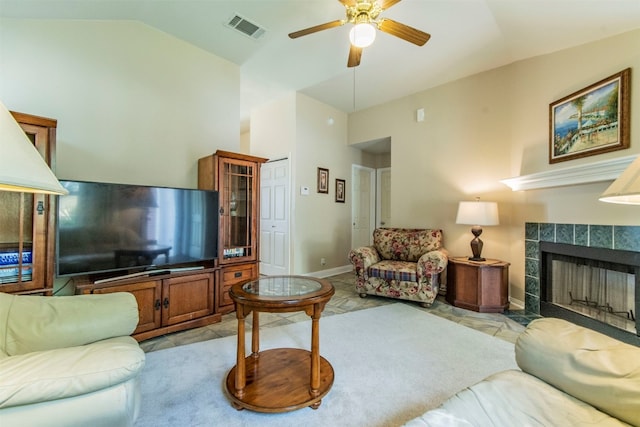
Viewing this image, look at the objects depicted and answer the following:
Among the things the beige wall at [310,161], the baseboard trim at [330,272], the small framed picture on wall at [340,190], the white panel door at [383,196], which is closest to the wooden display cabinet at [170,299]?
the beige wall at [310,161]

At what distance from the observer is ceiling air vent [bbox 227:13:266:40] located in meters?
2.73

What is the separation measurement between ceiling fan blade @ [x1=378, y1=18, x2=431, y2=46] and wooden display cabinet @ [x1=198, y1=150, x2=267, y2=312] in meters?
1.84

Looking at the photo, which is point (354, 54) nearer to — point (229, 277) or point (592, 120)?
point (592, 120)

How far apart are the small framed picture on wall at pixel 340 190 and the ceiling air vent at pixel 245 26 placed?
2.75 meters

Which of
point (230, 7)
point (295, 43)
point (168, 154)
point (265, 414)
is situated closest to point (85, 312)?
point (265, 414)

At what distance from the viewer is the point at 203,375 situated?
1.86 m

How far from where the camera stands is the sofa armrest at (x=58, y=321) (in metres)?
1.25

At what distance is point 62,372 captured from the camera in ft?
3.06

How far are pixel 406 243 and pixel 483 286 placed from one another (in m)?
1.09

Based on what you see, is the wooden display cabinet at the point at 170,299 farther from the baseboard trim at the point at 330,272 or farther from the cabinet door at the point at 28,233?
the baseboard trim at the point at 330,272

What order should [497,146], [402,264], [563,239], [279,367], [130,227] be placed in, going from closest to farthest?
[279,367] < [130,227] < [563,239] < [497,146] < [402,264]

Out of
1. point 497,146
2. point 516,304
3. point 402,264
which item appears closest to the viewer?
point 516,304

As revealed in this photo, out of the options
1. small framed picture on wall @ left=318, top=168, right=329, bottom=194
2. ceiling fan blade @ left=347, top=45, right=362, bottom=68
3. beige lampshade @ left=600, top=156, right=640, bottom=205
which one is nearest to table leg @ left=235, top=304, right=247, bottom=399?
beige lampshade @ left=600, top=156, right=640, bottom=205

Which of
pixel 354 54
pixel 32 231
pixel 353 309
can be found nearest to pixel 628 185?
A: pixel 354 54
